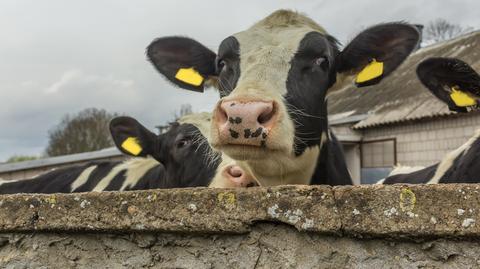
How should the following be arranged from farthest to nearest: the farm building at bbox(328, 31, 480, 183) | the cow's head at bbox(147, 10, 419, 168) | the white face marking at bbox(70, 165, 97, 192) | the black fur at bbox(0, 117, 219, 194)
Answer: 1. the farm building at bbox(328, 31, 480, 183)
2. the white face marking at bbox(70, 165, 97, 192)
3. the black fur at bbox(0, 117, 219, 194)
4. the cow's head at bbox(147, 10, 419, 168)

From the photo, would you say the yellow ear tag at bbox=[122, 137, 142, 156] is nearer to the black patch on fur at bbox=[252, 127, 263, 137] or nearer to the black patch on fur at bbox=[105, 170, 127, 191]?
the black patch on fur at bbox=[105, 170, 127, 191]

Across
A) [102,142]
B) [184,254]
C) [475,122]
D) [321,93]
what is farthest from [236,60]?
[102,142]

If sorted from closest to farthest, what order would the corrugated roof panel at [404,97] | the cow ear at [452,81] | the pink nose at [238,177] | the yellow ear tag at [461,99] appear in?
1. the pink nose at [238,177]
2. the cow ear at [452,81]
3. the yellow ear tag at [461,99]
4. the corrugated roof panel at [404,97]

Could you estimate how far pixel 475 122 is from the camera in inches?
475

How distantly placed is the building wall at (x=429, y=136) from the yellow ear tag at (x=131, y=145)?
7963 millimetres

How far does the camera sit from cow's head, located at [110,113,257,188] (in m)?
5.26

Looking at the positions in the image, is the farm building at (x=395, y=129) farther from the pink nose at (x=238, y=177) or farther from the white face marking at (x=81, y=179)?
the pink nose at (x=238, y=177)

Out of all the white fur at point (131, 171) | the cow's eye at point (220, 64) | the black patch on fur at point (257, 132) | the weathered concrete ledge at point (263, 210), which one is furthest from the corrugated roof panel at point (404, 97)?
the weathered concrete ledge at point (263, 210)

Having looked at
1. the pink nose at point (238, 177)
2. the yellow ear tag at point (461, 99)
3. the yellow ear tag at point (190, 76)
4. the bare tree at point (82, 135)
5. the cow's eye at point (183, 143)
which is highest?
the yellow ear tag at point (190, 76)

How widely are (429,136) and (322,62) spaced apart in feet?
32.0

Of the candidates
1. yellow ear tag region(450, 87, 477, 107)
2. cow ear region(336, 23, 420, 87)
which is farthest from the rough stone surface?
yellow ear tag region(450, 87, 477, 107)

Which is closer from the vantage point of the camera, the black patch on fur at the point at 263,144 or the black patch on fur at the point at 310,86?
the black patch on fur at the point at 263,144

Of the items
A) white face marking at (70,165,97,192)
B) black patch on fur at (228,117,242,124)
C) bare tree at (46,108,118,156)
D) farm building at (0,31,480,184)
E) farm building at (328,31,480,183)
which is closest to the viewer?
black patch on fur at (228,117,242,124)

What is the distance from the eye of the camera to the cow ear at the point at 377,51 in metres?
4.46
